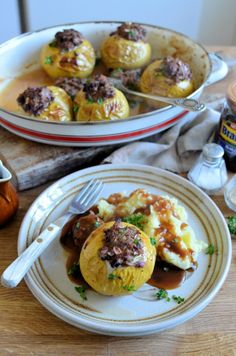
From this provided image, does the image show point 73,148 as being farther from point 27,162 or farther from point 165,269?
point 165,269

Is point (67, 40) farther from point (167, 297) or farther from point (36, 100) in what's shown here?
point (167, 297)

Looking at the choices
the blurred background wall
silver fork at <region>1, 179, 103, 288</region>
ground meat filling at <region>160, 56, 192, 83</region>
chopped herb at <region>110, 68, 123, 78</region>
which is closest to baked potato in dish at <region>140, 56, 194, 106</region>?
ground meat filling at <region>160, 56, 192, 83</region>

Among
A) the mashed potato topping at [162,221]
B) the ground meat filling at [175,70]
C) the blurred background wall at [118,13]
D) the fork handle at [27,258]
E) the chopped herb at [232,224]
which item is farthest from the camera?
the blurred background wall at [118,13]

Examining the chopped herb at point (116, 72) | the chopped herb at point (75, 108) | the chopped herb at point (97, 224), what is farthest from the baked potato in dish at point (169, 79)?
the chopped herb at point (97, 224)

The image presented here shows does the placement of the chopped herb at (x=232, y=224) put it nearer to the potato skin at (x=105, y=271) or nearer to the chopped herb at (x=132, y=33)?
the potato skin at (x=105, y=271)

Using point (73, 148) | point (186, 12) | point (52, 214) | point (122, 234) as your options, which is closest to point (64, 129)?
point (73, 148)

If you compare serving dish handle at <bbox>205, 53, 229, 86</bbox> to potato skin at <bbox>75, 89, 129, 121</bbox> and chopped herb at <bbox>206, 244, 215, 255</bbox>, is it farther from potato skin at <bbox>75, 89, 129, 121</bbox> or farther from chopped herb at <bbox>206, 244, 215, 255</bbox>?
chopped herb at <bbox>206, 244, 215, 255</bbox>
